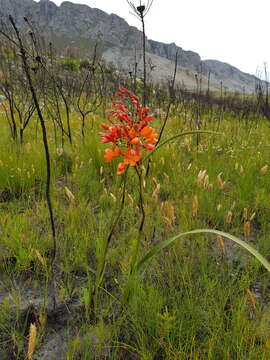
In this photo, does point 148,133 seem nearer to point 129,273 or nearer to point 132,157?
point 132,157

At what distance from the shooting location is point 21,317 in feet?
4.42

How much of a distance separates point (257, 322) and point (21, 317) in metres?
1.14

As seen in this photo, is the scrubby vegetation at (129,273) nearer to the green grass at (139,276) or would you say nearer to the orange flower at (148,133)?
→ the green grass at (139,276)

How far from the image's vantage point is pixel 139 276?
134 cm

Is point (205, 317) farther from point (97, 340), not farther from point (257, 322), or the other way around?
point (97, 340)

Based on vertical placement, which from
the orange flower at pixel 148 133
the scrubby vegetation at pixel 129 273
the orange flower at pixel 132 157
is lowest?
the scrubby vegetation at pixel 129 273

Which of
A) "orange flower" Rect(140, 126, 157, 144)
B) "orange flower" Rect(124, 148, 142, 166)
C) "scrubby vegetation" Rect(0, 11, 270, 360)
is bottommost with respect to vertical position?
"scrubby vegetation" Rect(0, 11, 270, 360)

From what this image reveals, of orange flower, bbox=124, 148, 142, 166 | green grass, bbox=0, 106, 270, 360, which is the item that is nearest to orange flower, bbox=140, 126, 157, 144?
orange flower, bbox=124, 148, 142, 166

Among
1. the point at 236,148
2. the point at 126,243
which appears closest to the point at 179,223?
the point at 126,243

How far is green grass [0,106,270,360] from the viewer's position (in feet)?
3.85

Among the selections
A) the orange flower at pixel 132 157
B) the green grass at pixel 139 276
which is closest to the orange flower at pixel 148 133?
the orange flower at pixel 132 157

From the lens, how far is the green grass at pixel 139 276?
3.85 feet

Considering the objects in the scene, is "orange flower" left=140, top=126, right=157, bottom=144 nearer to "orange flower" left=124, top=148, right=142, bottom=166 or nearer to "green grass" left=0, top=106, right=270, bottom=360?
"orange flower" left=124, top=148, right=142, bottom=166

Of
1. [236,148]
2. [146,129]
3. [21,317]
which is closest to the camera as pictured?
[146,129]
